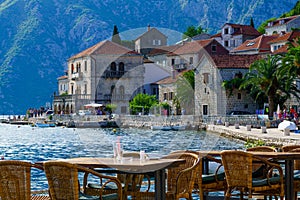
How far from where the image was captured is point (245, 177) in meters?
8.32


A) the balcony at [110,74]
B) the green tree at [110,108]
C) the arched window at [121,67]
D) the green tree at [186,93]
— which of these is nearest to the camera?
the green tree at [186,93]

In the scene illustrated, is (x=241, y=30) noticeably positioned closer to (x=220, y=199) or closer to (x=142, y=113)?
(x=142, y=113)

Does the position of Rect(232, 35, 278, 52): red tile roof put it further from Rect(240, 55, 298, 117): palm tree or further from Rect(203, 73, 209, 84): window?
Rect(240, 55, 298, 117): palm tree

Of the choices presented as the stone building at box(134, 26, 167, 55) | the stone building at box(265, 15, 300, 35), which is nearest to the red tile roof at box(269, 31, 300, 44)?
the stone building at box(265, 15, 300, 35)

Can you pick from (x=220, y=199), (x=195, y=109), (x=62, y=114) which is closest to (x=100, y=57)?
(x=62, y=114)

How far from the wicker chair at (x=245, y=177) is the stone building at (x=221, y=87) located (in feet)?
165

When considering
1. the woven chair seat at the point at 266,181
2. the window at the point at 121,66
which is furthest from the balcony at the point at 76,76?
the woven chair seat at the point at 266,181

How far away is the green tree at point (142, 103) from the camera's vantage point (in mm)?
63200

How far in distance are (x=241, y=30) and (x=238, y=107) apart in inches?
1195

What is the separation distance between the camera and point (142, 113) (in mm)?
67000

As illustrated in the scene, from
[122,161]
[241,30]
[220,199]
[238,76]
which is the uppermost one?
[241,30]

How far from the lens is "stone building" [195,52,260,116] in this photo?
Answer: 59.2 metres

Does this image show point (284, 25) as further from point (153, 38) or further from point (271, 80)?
point (153, 38)

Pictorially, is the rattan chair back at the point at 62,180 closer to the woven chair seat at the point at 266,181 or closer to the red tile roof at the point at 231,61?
the woven chair seat at the point at 266,181
